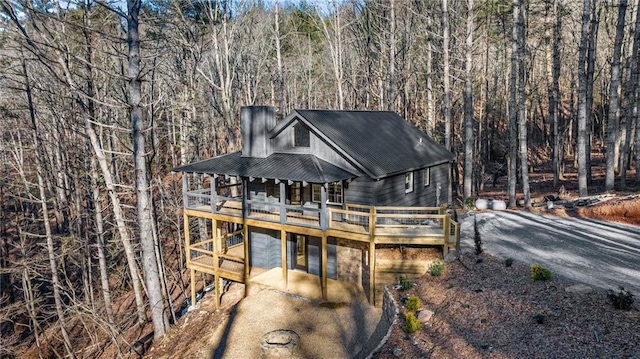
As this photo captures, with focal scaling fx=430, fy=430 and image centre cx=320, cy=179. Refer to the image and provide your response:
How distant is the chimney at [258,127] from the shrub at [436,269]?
7.92 metres

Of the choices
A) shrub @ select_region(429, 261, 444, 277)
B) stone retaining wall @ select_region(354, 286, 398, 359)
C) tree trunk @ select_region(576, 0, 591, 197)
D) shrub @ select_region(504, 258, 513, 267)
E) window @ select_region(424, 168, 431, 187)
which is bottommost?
stone retaining wall @ select_region(354, 286, 398, 359)

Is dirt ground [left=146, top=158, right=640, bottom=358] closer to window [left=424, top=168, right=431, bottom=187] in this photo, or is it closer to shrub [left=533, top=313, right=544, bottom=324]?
shrub [left=533, top=313, right=544, bottom=324]

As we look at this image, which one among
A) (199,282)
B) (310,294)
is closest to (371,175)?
(310,294)

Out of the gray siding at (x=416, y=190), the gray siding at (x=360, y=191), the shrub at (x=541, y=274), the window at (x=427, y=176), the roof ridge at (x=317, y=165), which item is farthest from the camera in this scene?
the window at (x=427, y=176)

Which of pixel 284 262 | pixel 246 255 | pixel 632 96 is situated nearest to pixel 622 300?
pixel 284 262

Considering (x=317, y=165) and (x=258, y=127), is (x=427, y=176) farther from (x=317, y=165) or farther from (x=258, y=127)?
(x=258, y=127)

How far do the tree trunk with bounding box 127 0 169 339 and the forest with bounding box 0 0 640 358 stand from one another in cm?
4

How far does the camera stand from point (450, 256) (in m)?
14.3

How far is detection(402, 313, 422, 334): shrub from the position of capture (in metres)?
11.1

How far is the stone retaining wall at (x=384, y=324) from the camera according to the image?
12344mm

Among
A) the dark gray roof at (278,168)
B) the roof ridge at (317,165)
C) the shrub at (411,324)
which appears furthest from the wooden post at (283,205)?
the shrub at (411,324)

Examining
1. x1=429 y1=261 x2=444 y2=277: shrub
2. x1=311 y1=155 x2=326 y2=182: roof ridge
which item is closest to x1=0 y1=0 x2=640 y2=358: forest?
x1=311 y1=155 x2=326 y2=182: roof ridge

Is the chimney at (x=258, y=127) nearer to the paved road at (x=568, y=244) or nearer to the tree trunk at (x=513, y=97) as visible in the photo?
the paved road at (x=568, y=244)

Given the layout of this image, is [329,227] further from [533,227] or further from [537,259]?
[533,227]
